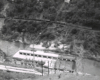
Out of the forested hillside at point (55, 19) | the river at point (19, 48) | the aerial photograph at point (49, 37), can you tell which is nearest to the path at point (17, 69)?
the aerial photograph at point (49, 37)

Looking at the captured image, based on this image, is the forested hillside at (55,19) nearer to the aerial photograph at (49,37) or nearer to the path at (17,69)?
the aerial photograph at (49,37)

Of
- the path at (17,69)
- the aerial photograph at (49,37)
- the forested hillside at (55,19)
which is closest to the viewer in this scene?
the path at (17,69)

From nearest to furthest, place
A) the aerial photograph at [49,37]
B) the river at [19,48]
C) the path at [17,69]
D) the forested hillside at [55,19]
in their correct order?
the path at [17,69]
the aerial photograph at [49,37]
the river at [19,48]
the forested hillside at [55,19]

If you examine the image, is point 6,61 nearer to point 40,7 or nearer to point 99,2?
point 40,7

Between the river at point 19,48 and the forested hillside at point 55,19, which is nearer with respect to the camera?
the river at point 19,48

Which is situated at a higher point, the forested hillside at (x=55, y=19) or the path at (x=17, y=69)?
the forested hillside at (x=55, y=19)

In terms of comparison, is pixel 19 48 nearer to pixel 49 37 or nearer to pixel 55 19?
pixel 49 37

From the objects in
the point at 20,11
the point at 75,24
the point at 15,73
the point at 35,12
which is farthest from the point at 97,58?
the point at 20,11
